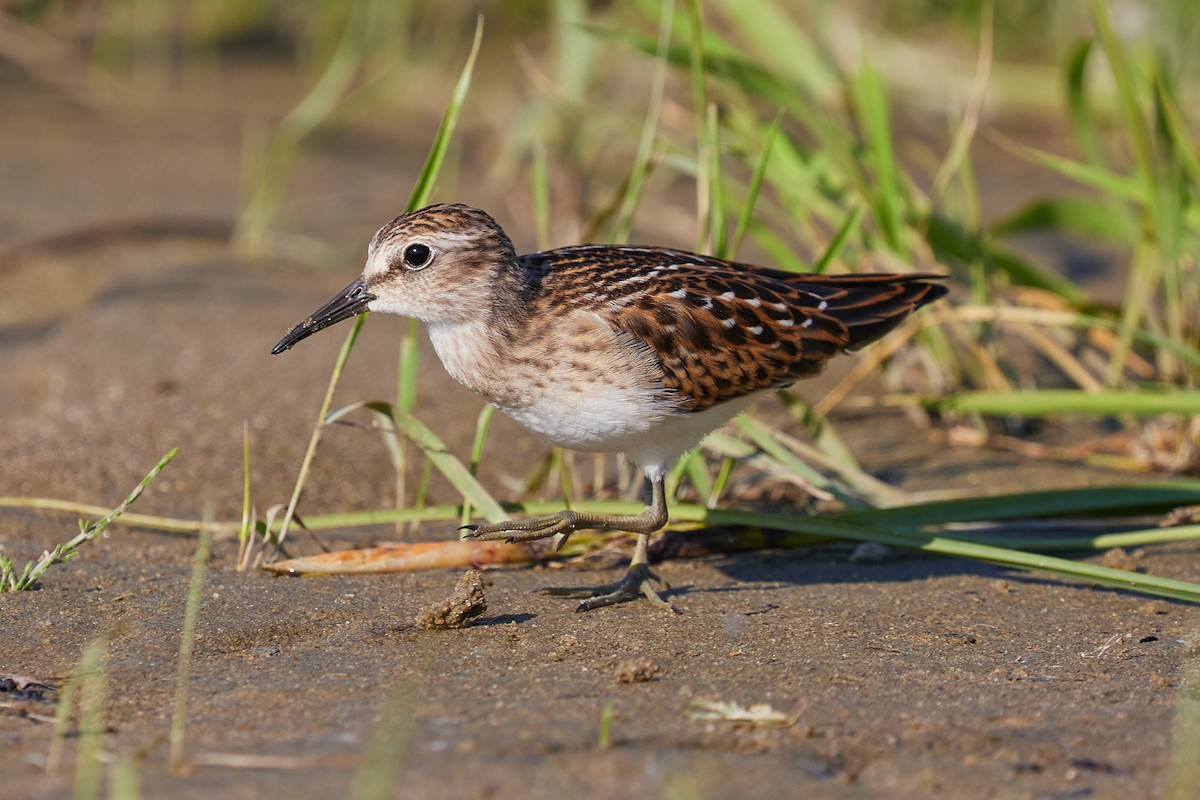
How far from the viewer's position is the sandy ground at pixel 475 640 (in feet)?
9.50

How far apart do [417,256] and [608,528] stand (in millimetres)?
1042

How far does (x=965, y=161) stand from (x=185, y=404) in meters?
3.40

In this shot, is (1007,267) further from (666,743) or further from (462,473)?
(666,743)

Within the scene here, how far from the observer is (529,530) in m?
4.30

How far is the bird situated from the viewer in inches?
164

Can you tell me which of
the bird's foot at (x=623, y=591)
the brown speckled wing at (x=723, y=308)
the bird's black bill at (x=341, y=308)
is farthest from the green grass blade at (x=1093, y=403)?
the bird's black bill at (x=341, y=308)

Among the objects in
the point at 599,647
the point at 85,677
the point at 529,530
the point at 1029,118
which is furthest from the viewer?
the point at 1029,118

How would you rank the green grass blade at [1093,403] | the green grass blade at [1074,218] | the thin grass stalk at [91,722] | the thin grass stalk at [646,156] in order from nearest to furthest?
the thin grass stalk at [91,722], the green grass blade at [1093,403], the thin grass stalk at [646,156], the green grass blade at [1074,218]

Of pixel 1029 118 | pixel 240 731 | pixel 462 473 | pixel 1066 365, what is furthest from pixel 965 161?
pixel 1029 118

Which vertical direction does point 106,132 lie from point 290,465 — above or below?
above

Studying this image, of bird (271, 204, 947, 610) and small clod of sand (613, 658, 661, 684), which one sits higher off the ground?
bird (271, 204, 947, 610)

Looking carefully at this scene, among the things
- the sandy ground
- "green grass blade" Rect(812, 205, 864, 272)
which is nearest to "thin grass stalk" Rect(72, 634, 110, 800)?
the sandy ground

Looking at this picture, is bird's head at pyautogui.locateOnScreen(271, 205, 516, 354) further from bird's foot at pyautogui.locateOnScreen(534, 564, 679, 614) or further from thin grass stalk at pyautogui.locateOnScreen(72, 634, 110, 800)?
thin grass stalk at pyautogui.locateOnScreen(72, 634, 110, 800)

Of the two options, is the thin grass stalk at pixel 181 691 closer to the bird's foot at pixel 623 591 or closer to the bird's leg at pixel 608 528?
the bird's leg at pixel 608 528
